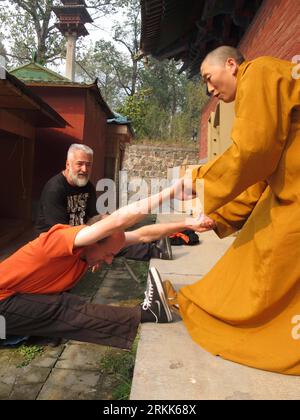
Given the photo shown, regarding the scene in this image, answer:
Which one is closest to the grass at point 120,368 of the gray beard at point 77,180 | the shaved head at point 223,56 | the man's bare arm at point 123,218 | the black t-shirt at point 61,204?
the man's bare arm at point 123,218

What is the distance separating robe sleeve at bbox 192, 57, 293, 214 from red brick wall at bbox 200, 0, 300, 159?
2183 millimetres

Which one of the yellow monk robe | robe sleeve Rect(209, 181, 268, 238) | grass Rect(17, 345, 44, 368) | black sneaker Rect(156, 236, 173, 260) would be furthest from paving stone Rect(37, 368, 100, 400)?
black sneaker Rect(156, 236, 173, 260)

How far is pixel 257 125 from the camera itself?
5.24 ft

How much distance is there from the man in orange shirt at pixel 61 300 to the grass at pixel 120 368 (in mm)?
202

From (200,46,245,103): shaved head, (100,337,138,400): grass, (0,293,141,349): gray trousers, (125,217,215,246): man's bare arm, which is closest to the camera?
(200,46,245,103): shaved head

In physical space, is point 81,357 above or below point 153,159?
below

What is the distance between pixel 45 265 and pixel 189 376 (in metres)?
1.12

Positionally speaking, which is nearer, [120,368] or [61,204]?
[120,368]

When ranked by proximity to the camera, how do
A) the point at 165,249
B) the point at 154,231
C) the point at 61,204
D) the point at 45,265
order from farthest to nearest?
the point at 165,249 < the point at 61,204 < the point at 154,231 < the point at 45,265

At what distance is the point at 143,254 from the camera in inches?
180

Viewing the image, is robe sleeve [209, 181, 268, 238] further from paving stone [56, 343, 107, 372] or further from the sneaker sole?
paving stone [56, 343, 107, 372]

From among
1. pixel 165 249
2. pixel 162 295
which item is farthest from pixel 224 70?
pixel 165 249

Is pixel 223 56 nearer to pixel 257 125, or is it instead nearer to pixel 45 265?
pixel 257 125

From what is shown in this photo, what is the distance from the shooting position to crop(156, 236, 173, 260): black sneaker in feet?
13.6
